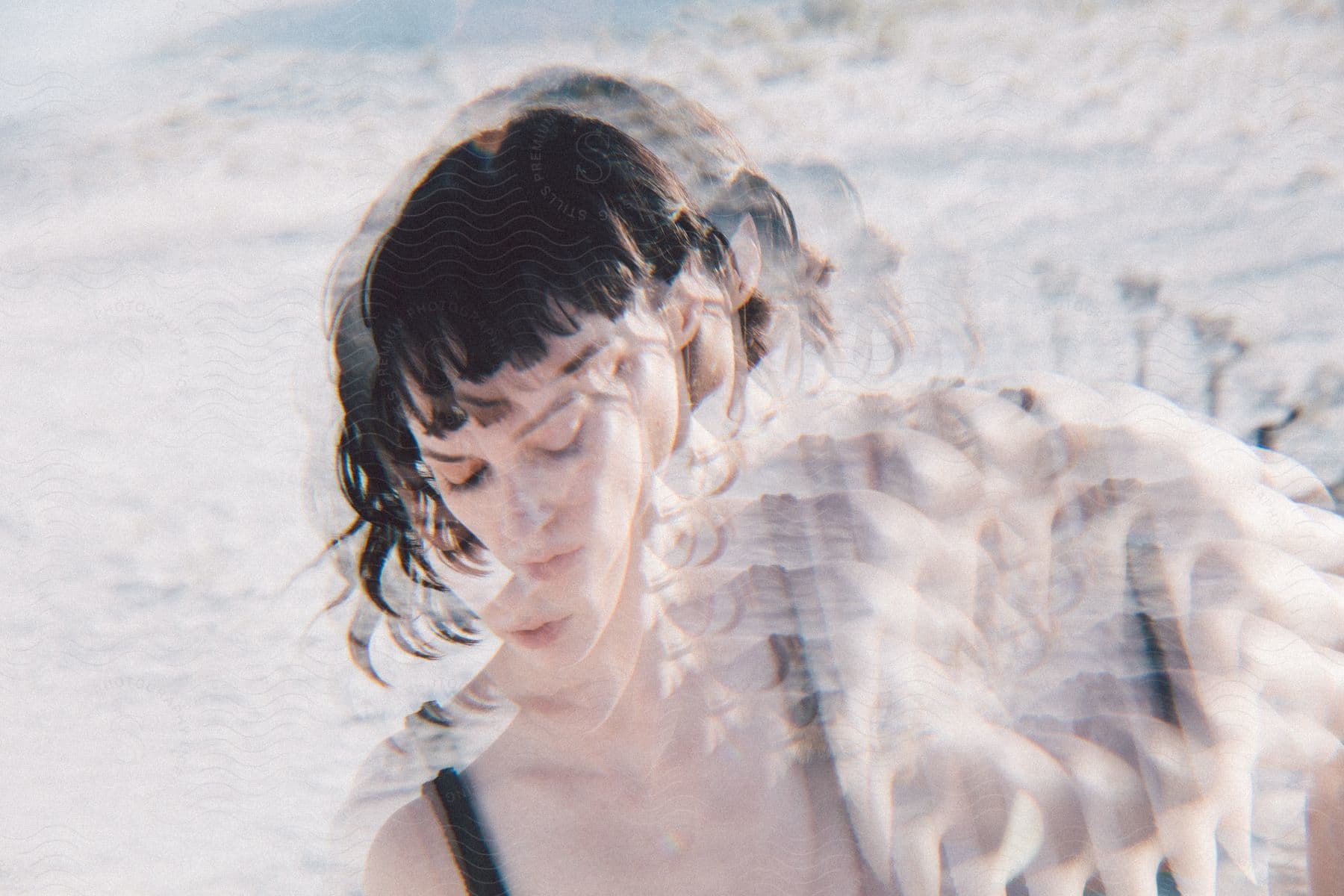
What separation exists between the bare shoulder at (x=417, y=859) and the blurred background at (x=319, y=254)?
0.19 ft

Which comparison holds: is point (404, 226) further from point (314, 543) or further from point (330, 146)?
point (314, 543)

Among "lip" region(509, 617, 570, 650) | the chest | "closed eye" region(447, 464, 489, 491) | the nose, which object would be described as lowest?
the chest

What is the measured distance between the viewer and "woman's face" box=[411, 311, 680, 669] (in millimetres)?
412

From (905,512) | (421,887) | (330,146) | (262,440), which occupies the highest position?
(330,146)

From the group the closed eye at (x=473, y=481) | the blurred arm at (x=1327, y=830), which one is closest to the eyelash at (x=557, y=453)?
the closed eye at (x=473, y=481)

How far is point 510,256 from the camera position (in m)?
0.39

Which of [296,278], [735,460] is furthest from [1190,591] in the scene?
[296,278]

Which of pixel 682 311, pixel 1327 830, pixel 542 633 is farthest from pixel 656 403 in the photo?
pixel 1327 830

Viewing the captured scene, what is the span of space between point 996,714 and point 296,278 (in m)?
0.43

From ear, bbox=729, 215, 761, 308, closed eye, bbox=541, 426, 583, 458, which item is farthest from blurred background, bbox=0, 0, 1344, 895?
closed eye, bbox=541, 426, 583, 458

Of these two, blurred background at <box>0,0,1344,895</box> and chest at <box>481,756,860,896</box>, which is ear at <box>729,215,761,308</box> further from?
chest at <box>481,756,860,896</box>

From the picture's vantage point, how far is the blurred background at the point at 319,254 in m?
0.48

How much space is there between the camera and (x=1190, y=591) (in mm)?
457

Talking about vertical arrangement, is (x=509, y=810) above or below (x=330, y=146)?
below
